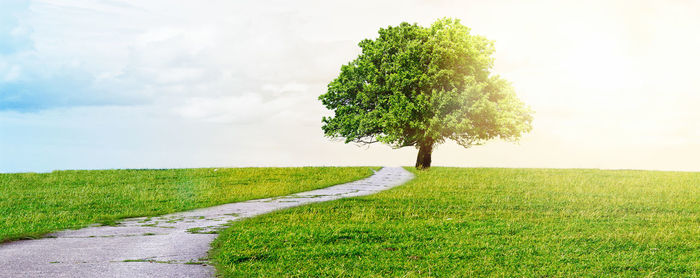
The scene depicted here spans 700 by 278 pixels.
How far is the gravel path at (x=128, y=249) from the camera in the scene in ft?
33.6

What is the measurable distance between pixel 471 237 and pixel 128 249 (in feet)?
27.6

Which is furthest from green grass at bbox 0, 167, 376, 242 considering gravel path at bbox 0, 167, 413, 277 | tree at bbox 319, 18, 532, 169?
tree at bbox 319, 18, 532, 169

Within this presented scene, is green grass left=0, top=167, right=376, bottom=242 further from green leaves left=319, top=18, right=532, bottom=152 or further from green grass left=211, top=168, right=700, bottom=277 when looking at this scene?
green grass left=211, top=168, right=700, bottom=277

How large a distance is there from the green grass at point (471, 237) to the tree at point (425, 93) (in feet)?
29.3

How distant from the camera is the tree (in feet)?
109

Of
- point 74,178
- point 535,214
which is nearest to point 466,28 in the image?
point 535,214

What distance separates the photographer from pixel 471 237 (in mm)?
13938

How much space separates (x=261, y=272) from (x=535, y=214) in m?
12.0

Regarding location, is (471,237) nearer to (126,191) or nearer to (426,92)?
(126,191)

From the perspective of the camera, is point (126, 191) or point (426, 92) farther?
point (426, 92)

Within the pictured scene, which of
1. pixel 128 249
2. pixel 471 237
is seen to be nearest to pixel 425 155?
pixel 471 237

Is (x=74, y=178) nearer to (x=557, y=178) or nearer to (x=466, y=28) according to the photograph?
(x=466, y=28)

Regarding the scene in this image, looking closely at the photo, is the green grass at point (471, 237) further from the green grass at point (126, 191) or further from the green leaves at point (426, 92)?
the green leaves at point (426, 92)

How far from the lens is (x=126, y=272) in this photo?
33.0ft
